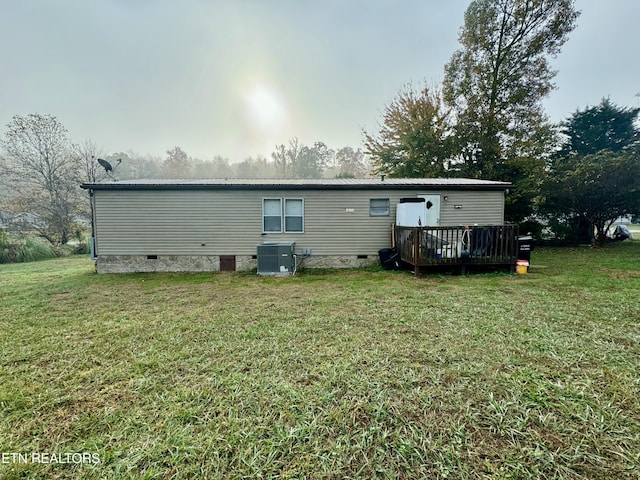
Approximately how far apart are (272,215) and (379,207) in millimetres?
3345

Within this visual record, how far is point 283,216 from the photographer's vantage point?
7.77m

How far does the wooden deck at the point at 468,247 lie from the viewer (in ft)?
21.3

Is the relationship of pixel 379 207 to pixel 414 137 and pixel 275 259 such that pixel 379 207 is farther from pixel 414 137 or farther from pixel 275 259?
pixel 414 137

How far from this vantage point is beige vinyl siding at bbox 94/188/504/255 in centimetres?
746

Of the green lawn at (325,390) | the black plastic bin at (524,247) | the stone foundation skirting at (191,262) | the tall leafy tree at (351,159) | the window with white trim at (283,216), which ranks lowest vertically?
the green lawn at (325,390)

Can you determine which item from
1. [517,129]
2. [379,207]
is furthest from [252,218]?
[517,129]

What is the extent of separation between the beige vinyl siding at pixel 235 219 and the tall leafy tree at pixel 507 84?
729cm

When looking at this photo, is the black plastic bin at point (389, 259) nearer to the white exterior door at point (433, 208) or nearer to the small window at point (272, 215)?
the white exterior door at point (433, 208)

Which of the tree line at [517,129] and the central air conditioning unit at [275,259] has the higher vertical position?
the tree line at [517,129]

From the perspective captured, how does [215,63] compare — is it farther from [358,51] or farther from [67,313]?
[67,313]

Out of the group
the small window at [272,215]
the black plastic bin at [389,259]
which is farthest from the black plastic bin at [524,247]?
the small window at [272,215]

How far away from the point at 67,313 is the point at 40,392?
2.63 metres

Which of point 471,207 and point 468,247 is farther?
point 471,207

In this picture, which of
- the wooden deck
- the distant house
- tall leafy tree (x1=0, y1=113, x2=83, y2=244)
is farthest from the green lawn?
tall leafy tree (x1=0, y1=113, x2=83, y2=244)
